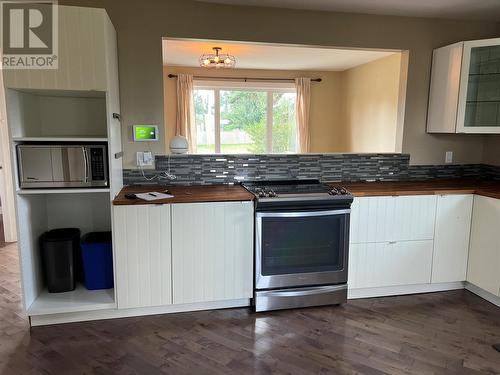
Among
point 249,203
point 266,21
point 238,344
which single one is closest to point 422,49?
point 266,21

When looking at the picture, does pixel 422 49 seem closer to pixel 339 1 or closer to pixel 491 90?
pixel 491 90

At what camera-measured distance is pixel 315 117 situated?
22.5ft

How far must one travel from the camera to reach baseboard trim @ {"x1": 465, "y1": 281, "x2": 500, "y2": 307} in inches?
111

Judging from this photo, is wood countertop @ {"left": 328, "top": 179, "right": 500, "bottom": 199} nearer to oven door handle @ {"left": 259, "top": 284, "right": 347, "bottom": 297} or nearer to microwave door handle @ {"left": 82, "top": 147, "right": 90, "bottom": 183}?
oven door handle @ {"left": 259, "top": 284, "right": 347, "bottom": 297}

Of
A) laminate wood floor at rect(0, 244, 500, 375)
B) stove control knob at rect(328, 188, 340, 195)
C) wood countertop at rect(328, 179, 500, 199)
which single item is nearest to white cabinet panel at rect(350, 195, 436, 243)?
wood countertop at rect(328, 179, 500, 199)

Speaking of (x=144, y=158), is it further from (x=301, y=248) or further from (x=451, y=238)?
(x=451, y=238)

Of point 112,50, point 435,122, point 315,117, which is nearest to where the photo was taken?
point 112,50

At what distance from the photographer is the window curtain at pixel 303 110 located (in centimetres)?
664

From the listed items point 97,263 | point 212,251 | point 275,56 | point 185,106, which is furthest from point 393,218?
point 185,106

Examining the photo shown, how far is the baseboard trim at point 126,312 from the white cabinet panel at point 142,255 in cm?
10

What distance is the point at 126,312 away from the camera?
8.55 feet

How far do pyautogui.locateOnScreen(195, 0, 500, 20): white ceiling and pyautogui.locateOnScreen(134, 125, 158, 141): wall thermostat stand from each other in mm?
1080

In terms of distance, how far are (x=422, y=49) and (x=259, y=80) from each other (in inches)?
140

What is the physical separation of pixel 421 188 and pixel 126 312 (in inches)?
95.7
